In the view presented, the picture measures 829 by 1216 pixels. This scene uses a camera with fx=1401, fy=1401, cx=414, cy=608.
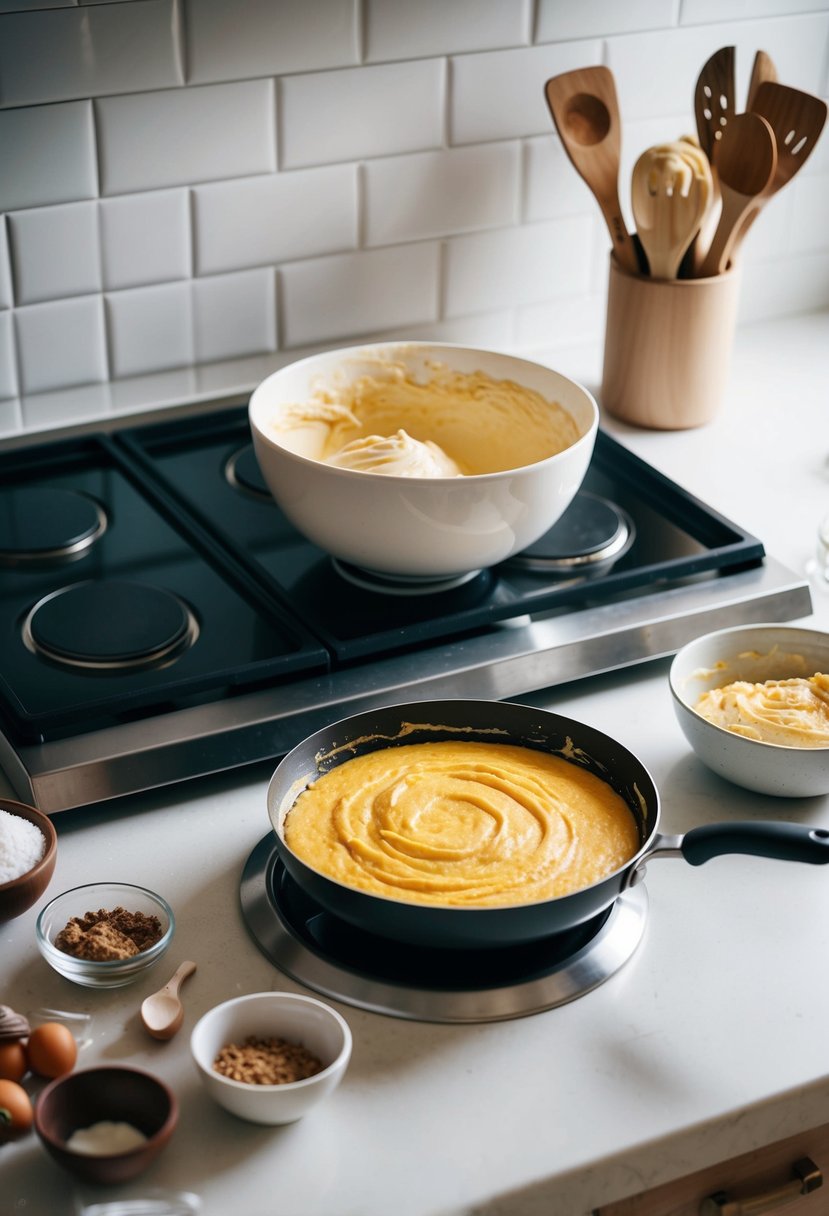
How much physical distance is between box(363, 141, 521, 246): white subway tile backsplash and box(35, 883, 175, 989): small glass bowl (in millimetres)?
926

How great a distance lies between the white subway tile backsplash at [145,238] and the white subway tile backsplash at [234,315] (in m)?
0.04

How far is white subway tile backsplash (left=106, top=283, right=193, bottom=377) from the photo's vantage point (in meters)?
1.53

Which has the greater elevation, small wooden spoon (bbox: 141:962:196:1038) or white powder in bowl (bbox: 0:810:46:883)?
white powder in bowl (bbox: 0:810:46:883)

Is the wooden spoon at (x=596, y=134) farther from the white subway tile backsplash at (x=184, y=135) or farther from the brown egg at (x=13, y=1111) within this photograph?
the brown egg at (x=13, y=1111)

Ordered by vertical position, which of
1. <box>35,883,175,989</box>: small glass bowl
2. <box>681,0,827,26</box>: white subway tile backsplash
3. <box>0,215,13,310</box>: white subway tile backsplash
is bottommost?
<box>35,883,175,989</box>: small glass bowl

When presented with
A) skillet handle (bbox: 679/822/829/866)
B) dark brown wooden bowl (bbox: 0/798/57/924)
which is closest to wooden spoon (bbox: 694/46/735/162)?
skillet handle (bbox: 679/822/829/866)

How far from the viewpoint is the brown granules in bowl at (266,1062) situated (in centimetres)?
80

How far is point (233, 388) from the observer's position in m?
1.63

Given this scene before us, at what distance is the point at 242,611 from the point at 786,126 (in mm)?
816

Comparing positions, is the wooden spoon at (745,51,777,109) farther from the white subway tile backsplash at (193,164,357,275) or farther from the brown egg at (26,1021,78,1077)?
the brown egg at (26,1021,78,1077)

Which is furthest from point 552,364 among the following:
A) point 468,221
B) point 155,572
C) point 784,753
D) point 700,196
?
point 784,753

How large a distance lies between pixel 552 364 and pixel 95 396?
1.91ft

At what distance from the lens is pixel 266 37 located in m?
1.44

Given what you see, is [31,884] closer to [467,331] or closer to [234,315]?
[234,315]
